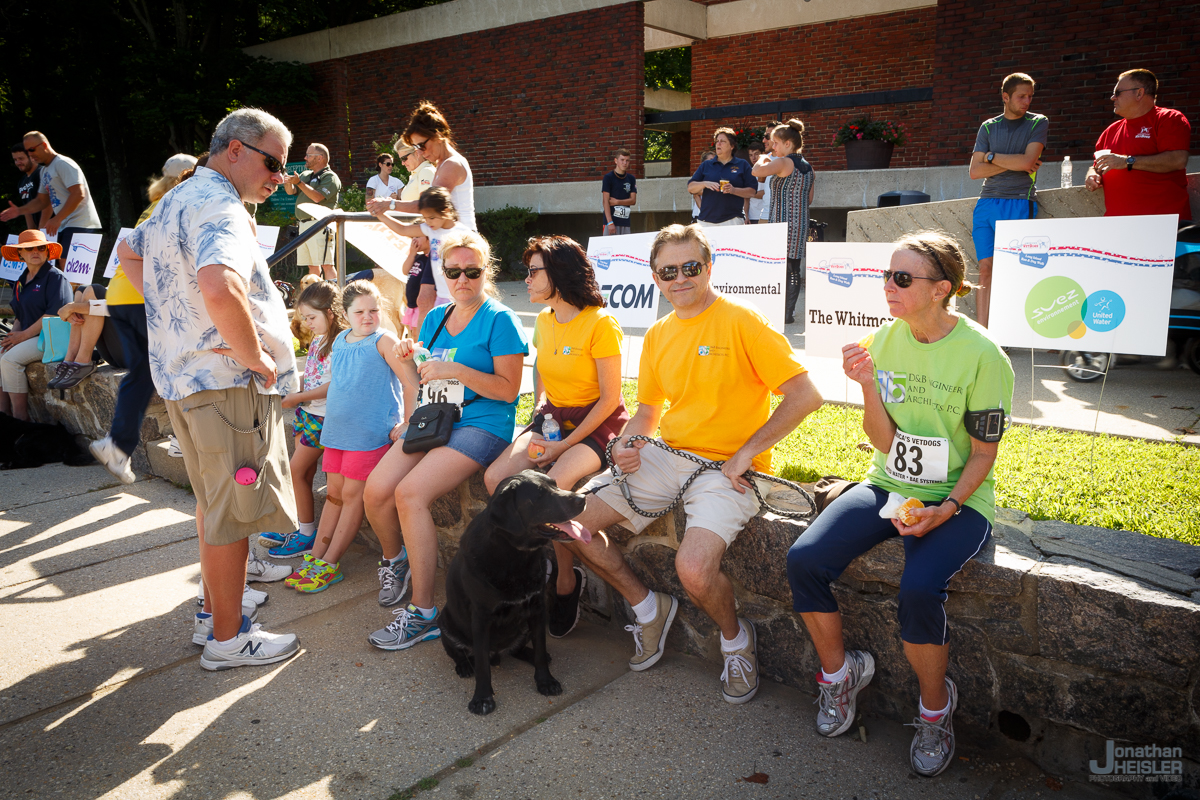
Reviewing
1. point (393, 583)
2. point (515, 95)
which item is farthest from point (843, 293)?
point (515, 95)

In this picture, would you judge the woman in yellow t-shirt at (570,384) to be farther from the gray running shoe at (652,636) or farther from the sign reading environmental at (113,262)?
the sign reading environmental at (113,262)

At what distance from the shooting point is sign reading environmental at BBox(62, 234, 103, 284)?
7.73m

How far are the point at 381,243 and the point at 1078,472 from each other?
4.87 metres

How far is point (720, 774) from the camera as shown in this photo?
8.63 feet

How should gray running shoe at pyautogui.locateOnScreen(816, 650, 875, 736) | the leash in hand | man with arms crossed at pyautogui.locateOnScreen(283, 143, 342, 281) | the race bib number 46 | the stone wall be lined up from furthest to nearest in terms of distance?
man with arms crossed at pyautogui.locateOnScreen(283, 143, 342, 281) < the race bib number 46 < the leash in hand < gray running shoe at pyautogui.locateOnScreen(816, 650, 875, 736) < the stone wall

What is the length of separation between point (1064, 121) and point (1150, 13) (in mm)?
1618

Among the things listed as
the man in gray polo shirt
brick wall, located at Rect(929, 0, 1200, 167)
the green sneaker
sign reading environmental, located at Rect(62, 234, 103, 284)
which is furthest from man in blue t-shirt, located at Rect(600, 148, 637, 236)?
the green sneaker

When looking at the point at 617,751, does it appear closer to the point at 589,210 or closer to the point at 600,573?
the point at 600,573

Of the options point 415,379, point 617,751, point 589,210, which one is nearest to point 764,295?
point 415,379

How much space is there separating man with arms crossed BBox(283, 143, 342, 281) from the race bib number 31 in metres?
6.85

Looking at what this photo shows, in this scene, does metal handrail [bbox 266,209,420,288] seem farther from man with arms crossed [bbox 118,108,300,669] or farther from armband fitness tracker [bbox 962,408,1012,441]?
armband fitness tracker [bbox 962,408,1012,441]

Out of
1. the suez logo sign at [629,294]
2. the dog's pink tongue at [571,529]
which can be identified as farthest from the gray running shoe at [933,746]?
the suez logo sign at [629,294]

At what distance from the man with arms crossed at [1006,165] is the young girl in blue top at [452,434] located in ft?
12.7

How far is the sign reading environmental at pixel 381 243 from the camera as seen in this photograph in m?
6.03
